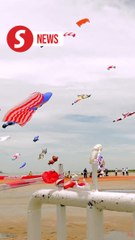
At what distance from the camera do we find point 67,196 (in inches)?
197

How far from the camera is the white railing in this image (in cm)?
430

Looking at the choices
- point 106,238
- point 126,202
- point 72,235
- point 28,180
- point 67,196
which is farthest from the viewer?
point 72,235

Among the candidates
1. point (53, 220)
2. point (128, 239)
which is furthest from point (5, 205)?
point (128, 239)

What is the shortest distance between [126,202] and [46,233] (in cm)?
795

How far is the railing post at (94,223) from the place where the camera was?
4609 mm

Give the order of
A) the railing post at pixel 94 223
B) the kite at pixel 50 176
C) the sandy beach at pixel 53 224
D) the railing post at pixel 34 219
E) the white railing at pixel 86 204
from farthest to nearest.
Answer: the sandy beach at pixel 53 224 → the railing post at pixel 34 219 → the kite at pixel 50 176 → the railing post at pixel 94 223 → the white railing at pixel 86 204

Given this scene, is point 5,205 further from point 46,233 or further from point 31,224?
point 31,224

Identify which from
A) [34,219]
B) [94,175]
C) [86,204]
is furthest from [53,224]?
[94,175]

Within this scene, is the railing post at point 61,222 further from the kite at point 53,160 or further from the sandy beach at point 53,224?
the sandy beach at point 53,224

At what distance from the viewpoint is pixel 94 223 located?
4.61 metres

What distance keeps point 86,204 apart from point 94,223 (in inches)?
7.9

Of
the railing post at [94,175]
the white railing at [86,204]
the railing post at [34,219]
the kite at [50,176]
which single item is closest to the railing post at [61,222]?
the white railing at [86,204]

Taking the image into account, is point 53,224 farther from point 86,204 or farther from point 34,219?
point 86,204

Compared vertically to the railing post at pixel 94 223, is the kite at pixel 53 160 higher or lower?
higher
